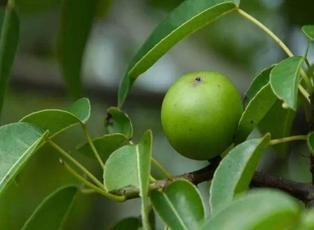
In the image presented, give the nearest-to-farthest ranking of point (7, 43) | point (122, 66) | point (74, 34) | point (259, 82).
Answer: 1. point (259, 82)
2. point (7, 43)
3. point (74, 34)
4. point (122, 66)

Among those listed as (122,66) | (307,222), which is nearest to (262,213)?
(307,222)

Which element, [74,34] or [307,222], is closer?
[307,222]

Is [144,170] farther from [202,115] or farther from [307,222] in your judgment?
[307,222]

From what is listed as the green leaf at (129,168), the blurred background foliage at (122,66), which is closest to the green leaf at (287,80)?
the green leaf at (129,168)

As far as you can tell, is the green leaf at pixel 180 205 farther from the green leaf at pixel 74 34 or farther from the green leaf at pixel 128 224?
the green leaf at pixel 74 34

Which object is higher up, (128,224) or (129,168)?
(129,168)

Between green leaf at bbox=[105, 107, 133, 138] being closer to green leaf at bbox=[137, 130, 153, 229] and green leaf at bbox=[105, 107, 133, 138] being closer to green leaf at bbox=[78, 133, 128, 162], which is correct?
green leaf at bbox=[78, 133, 128, 162]
